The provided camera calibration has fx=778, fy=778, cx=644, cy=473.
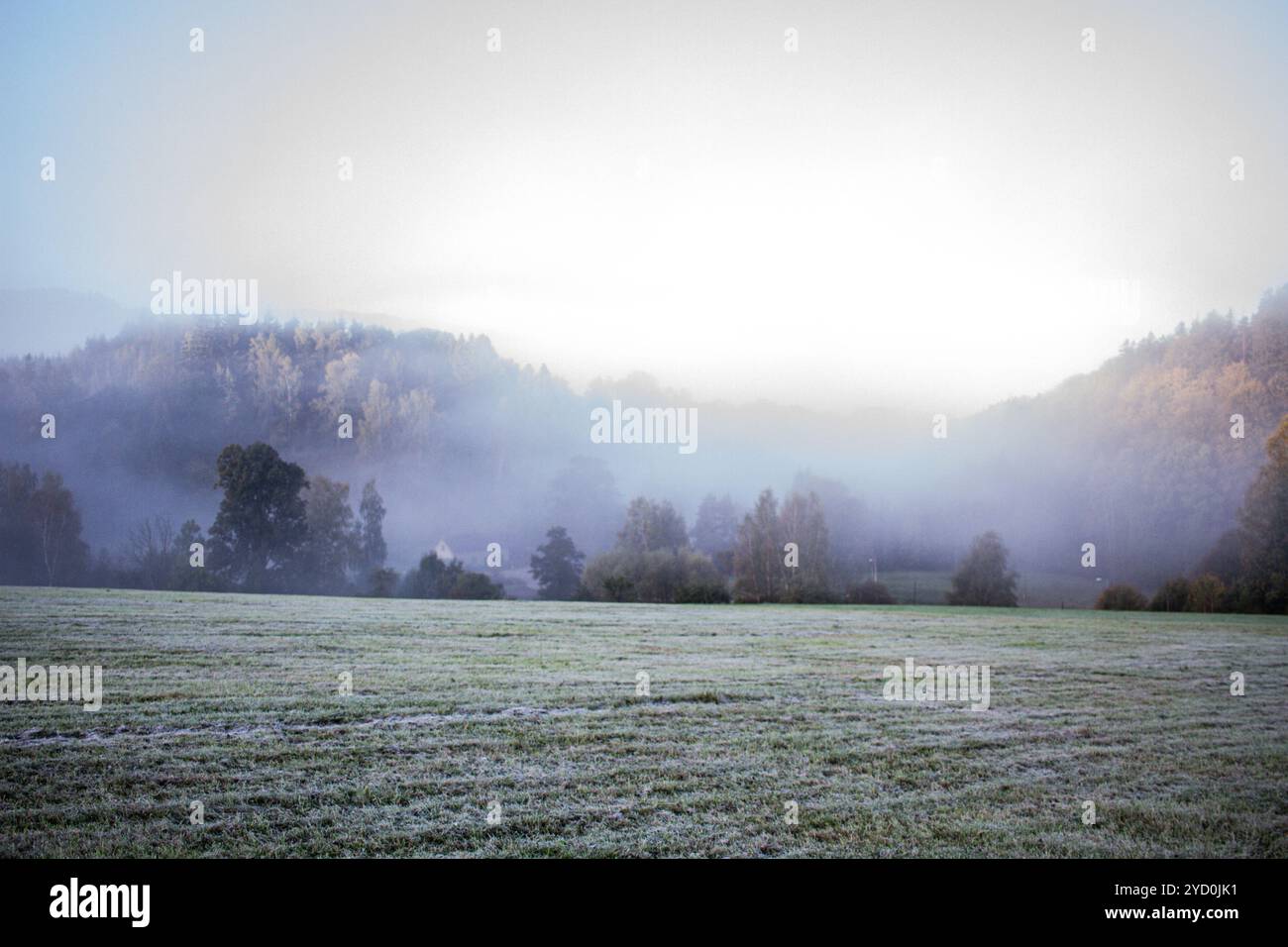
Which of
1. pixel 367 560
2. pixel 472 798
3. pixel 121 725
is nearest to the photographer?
pixel 472 798

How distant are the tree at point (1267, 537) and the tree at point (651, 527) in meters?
30.8

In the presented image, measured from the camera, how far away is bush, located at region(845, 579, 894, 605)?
1863 inches

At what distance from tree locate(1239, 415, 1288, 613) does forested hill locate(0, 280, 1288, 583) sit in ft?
6.04

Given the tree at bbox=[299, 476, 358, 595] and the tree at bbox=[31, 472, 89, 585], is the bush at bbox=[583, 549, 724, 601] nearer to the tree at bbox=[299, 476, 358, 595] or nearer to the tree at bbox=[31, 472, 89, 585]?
the tree at bbox=[299, 476, 358, 595]

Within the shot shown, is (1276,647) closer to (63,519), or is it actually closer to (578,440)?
(63,519)

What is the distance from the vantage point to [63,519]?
148 feet

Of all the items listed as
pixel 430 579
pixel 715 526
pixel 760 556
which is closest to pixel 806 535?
pixel 760 556

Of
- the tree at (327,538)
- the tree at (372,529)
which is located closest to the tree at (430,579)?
the tree at (327,538)

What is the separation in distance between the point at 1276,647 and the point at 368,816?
25404 millimetres

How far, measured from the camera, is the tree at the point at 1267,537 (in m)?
32.1

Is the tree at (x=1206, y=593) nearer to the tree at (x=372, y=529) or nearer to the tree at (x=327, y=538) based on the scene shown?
the tree at (x=327, y=538)

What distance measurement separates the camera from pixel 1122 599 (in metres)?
39.0

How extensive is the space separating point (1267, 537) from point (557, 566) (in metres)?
38.2
